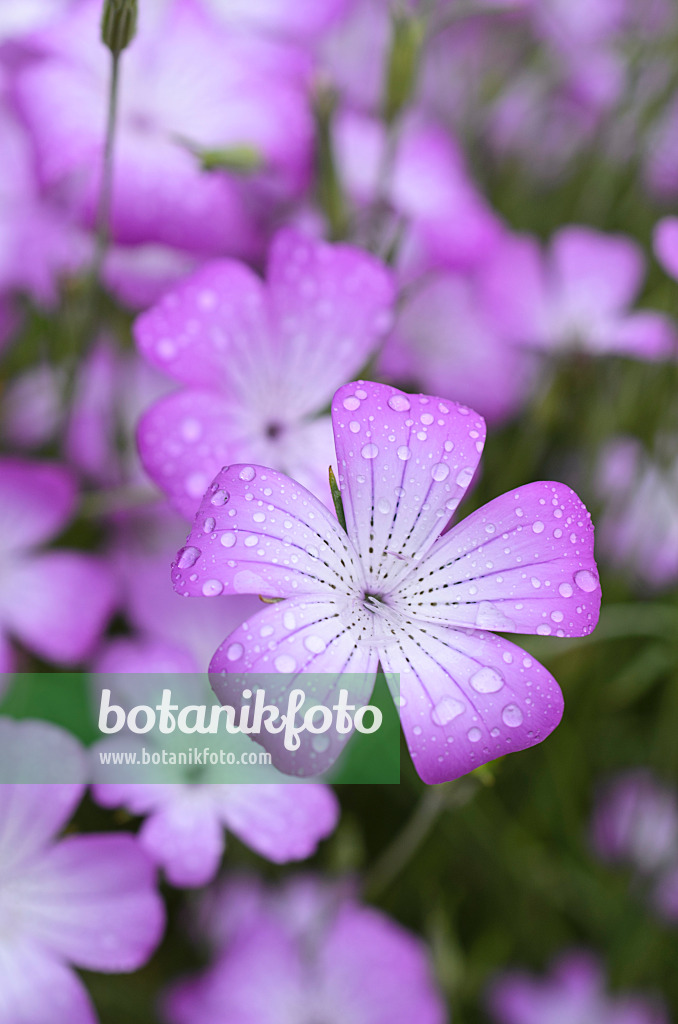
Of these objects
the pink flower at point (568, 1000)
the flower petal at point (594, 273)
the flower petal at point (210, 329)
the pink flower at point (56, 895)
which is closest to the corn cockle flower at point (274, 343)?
the flower petal at point (210, 329)

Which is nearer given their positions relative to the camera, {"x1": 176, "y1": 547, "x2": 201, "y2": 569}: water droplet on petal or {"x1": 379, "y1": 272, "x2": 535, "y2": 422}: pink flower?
{"x1": 176, "y1": 547, "x2": 201, "y2": 569}: water droplet on petal

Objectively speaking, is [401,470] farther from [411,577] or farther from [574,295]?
[574,295]

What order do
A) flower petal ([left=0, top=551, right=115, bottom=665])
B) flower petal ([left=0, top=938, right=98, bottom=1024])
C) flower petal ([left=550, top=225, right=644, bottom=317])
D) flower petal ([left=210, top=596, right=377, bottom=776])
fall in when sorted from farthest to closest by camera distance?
flower petal ([left=550, top=225, right=644, bottom=317]), flower petal ([left=0, top=551, right=115, bottom=665]), flower petal ([left=0, top=938, right=98, bottom=1024]), flower petal ([left=210, top=596, right=377, bottom=776])

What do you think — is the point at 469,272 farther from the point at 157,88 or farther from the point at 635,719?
the point at 635,719

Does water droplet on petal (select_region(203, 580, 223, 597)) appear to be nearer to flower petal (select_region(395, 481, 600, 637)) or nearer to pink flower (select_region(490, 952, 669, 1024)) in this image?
flower petal (select_region(395, 481, 600, 637))

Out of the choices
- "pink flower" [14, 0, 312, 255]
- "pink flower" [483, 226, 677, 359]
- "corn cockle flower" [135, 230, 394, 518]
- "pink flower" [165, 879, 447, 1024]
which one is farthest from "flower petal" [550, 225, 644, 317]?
"pink flower" [165, 879, 447, 1024]

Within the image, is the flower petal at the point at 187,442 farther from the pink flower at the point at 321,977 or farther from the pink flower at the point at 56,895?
the pink flower at the point at 321,977
